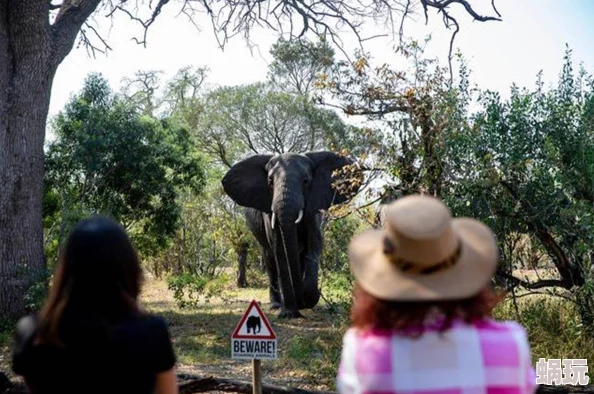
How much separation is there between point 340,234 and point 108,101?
791 cm

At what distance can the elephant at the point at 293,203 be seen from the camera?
11703mm

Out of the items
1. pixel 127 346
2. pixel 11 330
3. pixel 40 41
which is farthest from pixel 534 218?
pixel 40 41

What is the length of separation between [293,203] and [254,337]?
624 centimetres

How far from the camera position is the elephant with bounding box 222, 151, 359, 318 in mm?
11703

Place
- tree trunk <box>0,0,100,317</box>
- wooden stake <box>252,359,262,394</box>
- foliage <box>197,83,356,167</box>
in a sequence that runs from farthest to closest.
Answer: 1. foliage <box>197,83,356,167</box>
2. tree trunk <box>0,0,100,317</box>
3. wooden stake <box>252,359,262,394</box>

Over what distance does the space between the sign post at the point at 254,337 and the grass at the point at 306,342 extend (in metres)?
1.97

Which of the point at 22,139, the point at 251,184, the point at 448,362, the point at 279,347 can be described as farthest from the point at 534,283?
the point at 22,139

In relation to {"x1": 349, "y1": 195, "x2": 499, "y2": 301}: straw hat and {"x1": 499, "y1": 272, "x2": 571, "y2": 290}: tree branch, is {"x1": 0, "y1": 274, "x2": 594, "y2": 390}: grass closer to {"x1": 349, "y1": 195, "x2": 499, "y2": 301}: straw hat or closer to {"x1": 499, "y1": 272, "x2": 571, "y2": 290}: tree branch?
{"x1": 499, "y1": 272, "x2": 571, "y2": 290}: tree branch

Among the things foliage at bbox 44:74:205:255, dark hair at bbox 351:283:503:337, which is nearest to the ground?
foliage at bbox 44:74:205:255

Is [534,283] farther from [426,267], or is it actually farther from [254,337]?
[426,267]

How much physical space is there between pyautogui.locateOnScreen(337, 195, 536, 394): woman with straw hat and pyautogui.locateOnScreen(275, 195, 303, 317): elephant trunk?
30.8 feet

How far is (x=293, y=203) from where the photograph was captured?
38.7ft

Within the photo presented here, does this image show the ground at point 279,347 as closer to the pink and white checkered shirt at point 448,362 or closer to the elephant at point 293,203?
the elephant at point 293,203

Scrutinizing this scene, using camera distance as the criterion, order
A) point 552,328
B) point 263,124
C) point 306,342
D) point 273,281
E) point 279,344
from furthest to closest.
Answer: point 263,124 → point 273,281 → point 279,344 → point 306,342 → point 552,328
